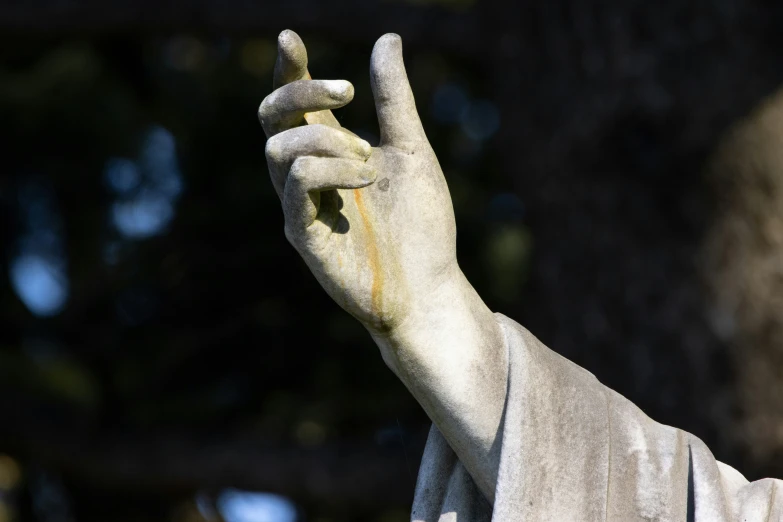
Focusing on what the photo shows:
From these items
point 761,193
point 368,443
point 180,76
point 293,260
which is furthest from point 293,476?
point 180,76

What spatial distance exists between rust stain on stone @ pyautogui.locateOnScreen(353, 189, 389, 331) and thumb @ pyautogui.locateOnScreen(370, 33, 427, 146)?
88 millimetres

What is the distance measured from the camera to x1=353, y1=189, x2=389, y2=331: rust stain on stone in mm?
1559

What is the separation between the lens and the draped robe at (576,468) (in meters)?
1.53


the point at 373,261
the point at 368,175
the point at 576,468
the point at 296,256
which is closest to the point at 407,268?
the point at 373,261

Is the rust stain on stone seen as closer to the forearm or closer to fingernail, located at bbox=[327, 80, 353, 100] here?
the forearm

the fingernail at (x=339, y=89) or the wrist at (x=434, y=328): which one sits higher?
the fingernail at (x=339, y=89)

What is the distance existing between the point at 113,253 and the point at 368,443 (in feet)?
5.47

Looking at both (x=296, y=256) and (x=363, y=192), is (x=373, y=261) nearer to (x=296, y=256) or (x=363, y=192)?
(x=363, y=192)

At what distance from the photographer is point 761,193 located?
373 centimetres

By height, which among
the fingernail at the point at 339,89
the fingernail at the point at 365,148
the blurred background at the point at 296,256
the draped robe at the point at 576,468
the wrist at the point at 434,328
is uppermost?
the blurred background at the point at 296,256

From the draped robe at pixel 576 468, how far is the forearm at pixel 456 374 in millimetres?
34

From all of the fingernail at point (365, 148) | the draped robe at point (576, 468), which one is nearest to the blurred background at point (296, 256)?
the draped robe at point (576, 468)

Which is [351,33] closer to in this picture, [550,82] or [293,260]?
[550,82]

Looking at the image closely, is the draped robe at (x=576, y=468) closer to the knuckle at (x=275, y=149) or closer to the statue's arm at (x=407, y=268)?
the statue's arm at (x=407, y=268)
